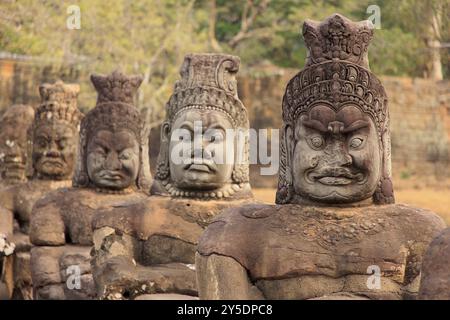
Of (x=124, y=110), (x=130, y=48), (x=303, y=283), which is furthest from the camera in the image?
(x=130, y=48)

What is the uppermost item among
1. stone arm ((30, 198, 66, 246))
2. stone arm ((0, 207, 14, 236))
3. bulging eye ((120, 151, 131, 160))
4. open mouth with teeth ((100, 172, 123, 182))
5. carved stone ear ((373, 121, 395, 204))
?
carved stone ear ((373, 121, 395, 204))

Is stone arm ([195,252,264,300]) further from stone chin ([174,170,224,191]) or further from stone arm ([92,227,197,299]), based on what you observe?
stone chin ([174,170,224,191])

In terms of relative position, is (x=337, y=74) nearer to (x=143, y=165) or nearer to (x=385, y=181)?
(x=385, y=181)

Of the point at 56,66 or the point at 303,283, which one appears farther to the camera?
the point at 56,66

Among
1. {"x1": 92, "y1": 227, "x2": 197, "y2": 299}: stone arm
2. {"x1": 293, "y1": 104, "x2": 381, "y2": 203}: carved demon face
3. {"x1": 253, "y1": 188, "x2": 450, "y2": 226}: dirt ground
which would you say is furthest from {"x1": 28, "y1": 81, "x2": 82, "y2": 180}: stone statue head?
{"x1": 253, "y1": 188, "x2": 450, "y2": 226}: dirt ground

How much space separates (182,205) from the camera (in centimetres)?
680

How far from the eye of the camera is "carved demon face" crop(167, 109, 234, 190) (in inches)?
259

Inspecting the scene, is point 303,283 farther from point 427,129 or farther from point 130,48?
point 427,129

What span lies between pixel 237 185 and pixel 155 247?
74 centimetres

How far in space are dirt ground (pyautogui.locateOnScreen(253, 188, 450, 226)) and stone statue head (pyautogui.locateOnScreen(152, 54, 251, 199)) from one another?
10756 millimetres

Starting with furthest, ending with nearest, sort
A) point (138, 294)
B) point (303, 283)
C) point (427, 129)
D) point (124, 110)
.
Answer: point (427, 129), point (124, 110), point (138, 294), point (303, 283)

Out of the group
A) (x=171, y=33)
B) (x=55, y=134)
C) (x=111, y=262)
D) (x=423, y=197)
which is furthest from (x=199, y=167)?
(x=423, y=197)

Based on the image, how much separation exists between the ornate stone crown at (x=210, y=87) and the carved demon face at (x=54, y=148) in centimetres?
299
